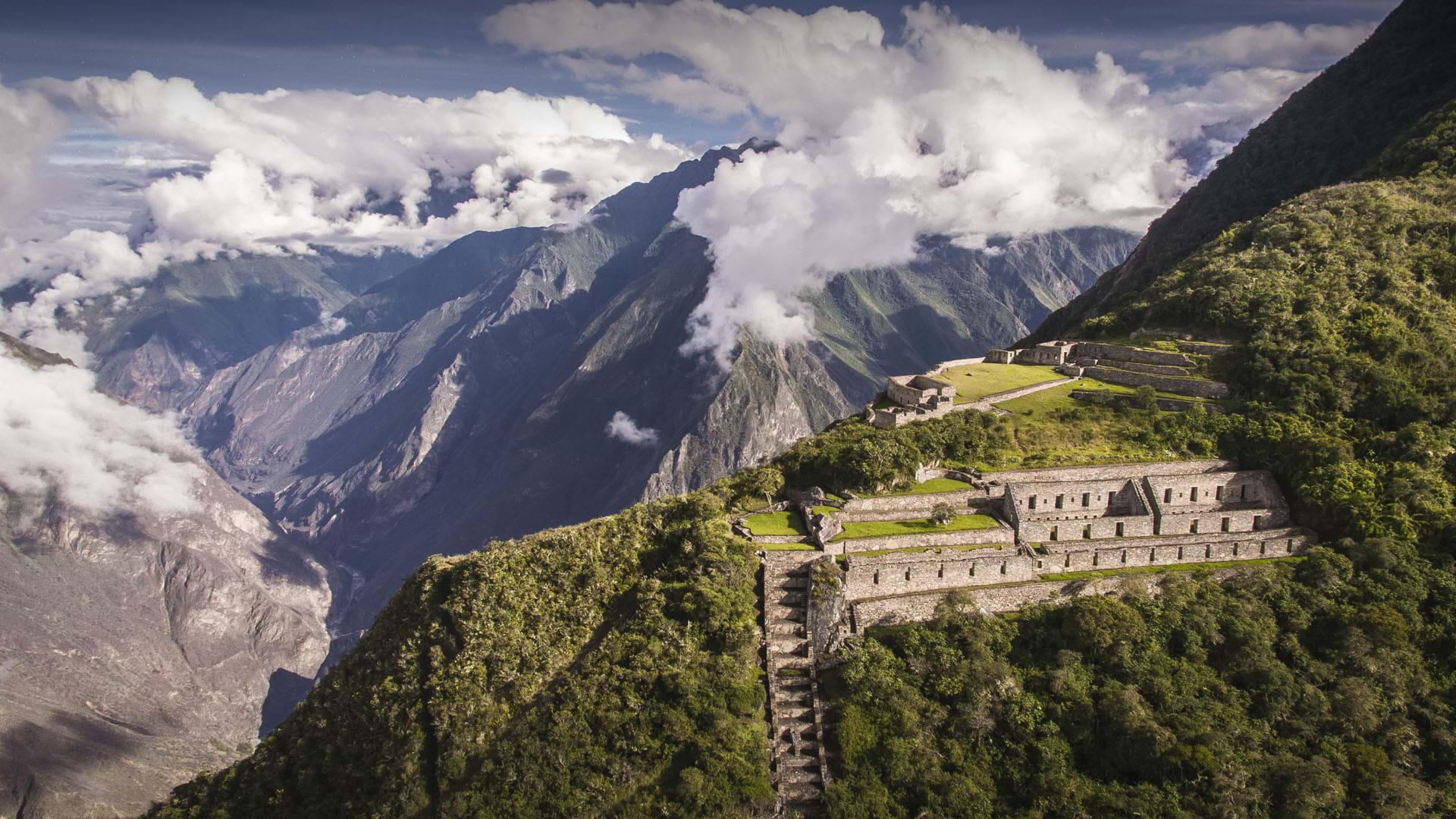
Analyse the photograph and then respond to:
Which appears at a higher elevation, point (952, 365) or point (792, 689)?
point (952, 365)

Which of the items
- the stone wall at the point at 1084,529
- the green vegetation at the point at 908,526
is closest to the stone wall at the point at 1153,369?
the stone wall at the point at 1084,529

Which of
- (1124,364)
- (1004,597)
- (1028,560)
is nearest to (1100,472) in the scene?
(1028,560)

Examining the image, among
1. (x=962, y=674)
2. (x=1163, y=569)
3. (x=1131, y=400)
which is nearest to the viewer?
(x=962, y=674)

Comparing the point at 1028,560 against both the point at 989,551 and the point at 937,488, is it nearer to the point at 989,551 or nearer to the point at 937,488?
the point at 989,551

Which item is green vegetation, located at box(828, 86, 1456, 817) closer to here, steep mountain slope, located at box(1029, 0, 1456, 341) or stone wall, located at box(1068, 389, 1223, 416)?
stone wall, located at box(1068, 389, 1223, 416)

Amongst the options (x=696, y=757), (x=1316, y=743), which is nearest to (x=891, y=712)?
(x=696, y=757)
